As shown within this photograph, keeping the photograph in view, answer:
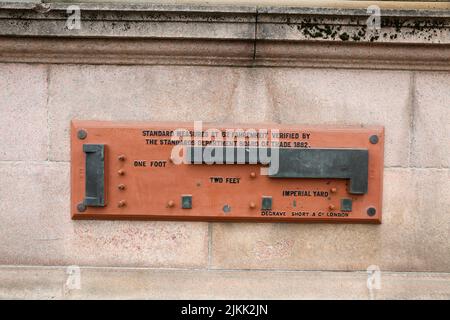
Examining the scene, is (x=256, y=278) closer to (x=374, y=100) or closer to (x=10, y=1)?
(x=374, y=100)

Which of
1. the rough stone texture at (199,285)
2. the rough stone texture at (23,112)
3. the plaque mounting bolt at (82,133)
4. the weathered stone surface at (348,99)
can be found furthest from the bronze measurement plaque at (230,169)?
the rough stone texture at (199,285)

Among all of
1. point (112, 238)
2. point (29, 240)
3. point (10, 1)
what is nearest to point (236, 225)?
point (112, 238)

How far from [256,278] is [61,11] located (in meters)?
2.40

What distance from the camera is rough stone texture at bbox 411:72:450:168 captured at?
347 centimetres

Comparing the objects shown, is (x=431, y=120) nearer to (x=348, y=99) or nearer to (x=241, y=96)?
(x=348, y=99)

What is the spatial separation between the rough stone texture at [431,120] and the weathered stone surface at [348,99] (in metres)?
0.07

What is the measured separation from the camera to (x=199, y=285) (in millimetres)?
3570

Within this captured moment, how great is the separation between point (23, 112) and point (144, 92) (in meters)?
0.92

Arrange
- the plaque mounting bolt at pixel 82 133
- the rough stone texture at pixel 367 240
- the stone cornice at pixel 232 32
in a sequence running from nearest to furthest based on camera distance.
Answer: the stone cornice at pixel 232 32
the plaque mounting bolt at pixel 82 133
the rough stone texture at pixel 367 240

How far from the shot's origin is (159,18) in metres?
3.34

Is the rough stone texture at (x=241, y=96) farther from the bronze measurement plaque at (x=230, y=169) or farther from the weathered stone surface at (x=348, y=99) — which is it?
the bronze measurement plaque at (x=230, y=169)

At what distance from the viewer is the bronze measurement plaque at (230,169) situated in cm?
336

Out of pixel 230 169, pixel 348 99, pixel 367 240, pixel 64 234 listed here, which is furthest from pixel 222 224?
pixel 348 99

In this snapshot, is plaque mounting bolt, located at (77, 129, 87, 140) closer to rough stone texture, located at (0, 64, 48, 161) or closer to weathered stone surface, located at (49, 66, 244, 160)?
weathered stone surface, located at (49, 66, 244, 160)
